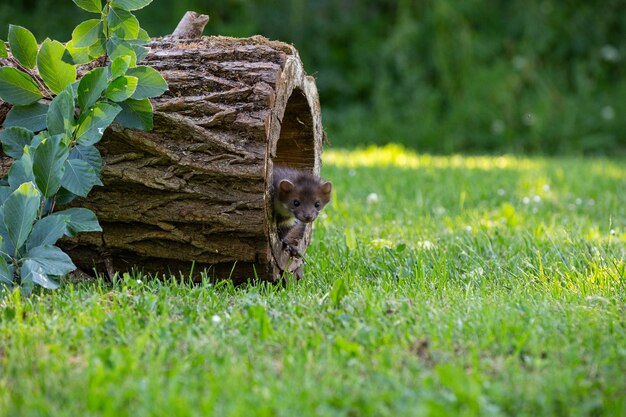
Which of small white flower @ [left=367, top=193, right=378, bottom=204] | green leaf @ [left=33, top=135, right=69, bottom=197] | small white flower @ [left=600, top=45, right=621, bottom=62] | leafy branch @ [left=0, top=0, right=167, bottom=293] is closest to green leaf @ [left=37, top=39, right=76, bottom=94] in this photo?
leafy branch @ [left=0, top=0, right=167, bottom=293]

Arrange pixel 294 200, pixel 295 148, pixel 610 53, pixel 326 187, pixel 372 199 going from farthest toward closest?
pixel 610 53
pixel 372 199
pixel 295 148
pixel 326 187
pixel 294 200

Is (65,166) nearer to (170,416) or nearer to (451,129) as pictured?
(170,416)

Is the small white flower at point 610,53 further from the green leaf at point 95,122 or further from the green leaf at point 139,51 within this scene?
the green leaf at point 95,122

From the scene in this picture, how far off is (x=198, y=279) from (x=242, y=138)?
29.2 inches

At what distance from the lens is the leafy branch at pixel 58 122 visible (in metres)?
3.44

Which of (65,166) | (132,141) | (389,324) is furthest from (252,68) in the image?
(389,324)

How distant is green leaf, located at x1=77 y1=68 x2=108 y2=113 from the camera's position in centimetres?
353

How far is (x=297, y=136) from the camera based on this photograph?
15.3 ft

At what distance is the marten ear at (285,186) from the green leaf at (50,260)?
47.6 inches

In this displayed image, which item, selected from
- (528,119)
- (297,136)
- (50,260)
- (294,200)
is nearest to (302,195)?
(294,200)

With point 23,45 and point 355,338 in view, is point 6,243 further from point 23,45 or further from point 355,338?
point 355,338

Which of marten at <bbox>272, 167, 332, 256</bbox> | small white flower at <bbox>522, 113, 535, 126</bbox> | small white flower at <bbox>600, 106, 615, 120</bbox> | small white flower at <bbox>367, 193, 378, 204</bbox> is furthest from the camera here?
small white flower at <bbox>600, 106, 615, 120</bbox>

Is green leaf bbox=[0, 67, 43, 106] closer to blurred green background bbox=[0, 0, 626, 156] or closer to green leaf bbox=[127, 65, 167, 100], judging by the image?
→ green leaf bbox=[127, 65, 167, 100]

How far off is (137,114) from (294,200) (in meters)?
1.02
